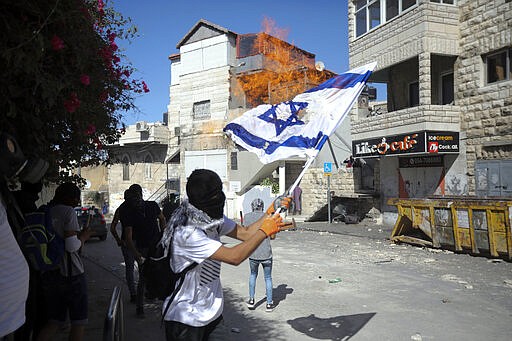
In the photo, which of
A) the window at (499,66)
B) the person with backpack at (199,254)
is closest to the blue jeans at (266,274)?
the person with backpack at (199,254)

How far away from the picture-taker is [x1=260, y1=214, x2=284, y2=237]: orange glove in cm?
285

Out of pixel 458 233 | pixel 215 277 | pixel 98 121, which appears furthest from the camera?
pixel 458 233

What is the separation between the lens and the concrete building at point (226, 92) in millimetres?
28250

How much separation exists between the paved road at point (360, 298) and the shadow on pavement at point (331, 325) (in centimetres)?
1

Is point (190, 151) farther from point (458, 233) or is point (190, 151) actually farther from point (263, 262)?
point (263, 262)

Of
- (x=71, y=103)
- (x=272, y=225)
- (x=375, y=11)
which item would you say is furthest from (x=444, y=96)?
(x=71, y=103)

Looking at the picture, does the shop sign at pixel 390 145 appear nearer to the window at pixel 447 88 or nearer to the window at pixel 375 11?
the window at pixel 447 88

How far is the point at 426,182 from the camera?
53.3 ft

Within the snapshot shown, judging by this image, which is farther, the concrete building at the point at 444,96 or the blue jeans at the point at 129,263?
the concrete building at the point at 444,96

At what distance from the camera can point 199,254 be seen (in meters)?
2.72

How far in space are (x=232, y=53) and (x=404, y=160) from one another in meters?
19.1

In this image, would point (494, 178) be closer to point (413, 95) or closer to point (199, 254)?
point (413, 95)

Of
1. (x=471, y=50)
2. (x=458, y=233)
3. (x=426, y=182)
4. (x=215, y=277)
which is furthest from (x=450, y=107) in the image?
(x=215, y=277)

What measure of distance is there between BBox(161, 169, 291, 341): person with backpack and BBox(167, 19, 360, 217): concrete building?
24.3m
